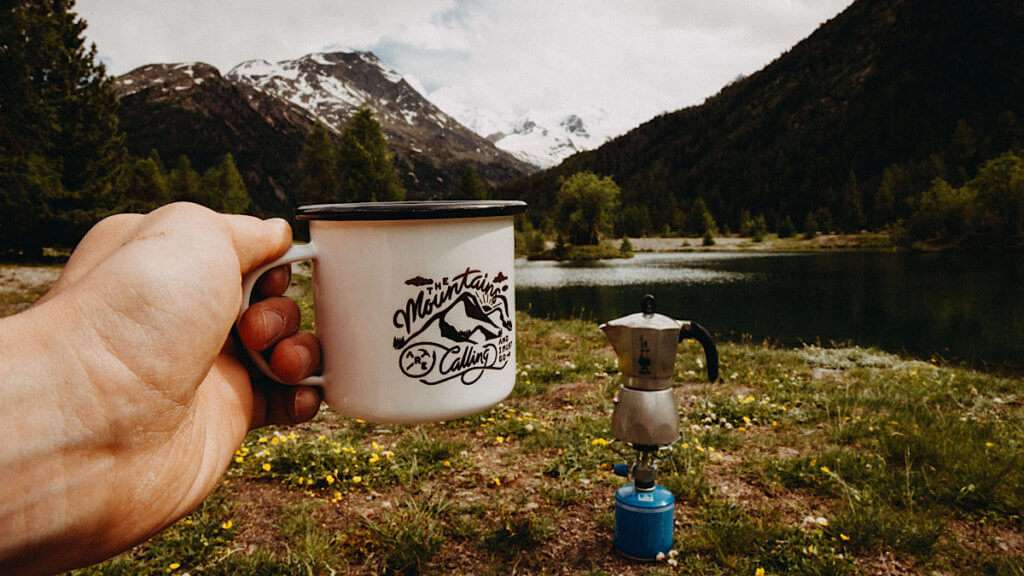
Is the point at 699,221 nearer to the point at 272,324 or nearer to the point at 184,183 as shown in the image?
the point at 184,183

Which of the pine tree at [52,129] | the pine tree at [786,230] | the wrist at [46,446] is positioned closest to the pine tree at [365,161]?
the pine tree at [52,129]

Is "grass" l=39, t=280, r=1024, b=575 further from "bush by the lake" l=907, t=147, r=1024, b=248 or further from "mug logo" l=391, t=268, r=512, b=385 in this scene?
"bush by the lake" l=907, t=147, r=1024, b=248

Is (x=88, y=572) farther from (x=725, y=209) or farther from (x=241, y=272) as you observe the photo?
(x=725, y=209)

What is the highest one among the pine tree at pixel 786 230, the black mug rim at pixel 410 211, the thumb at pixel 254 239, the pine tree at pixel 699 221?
the pine tree at pixel 699 221

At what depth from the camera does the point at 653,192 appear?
540ft

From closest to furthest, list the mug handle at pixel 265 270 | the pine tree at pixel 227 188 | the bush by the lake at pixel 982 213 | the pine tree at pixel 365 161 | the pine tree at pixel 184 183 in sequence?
the mug handle at pixel 265 270, the pine tree at pixel 365 161, the pine tree at pixel 227 188, the bush by the lake at pixel 982 213, the pine tree at pixel 184 183

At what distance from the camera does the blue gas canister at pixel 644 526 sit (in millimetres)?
3283

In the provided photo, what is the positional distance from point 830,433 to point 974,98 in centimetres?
19062

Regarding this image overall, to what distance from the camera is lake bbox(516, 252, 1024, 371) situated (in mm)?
16031

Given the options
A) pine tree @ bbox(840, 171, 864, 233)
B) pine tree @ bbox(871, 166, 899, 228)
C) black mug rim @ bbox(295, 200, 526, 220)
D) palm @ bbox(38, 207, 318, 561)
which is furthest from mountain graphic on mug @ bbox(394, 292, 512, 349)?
pine tree @ bbox(840, 171, 864, 233)

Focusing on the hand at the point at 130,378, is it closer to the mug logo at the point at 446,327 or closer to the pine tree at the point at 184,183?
the mug logo at the point at 446,327

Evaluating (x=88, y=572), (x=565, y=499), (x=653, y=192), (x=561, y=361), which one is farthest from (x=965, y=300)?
(x=653, y=192)

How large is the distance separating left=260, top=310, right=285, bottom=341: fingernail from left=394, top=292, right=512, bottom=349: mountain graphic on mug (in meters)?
0.35

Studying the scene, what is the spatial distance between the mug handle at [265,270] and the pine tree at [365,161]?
46.9 meters
